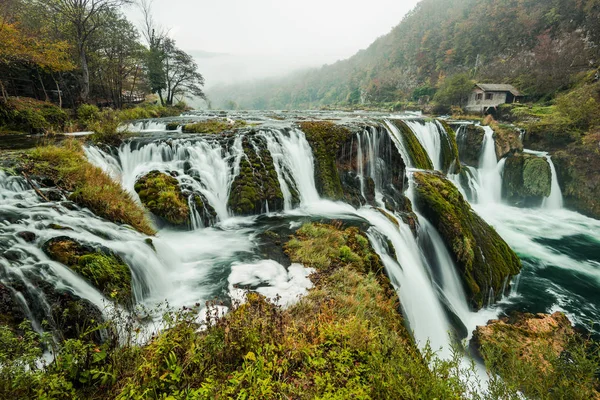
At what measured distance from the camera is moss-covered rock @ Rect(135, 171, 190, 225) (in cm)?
727

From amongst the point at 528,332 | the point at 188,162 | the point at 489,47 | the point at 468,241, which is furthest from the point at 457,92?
the point at 188,162

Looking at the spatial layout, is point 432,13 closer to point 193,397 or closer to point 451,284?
point 451,284

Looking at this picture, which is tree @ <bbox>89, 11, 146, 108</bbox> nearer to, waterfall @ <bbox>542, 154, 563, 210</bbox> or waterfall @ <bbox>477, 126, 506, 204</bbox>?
waterfall @ <bbox>477, 126, 506, 204</bbox>

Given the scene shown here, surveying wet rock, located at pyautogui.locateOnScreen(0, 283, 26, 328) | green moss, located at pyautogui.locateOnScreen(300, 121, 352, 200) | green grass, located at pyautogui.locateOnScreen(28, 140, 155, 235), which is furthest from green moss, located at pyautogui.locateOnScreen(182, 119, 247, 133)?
wet rock, located at pyautogui.locateOnScreen(0, 283, 26, 328)

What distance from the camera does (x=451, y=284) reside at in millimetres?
8430

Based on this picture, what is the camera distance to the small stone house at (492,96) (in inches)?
1351

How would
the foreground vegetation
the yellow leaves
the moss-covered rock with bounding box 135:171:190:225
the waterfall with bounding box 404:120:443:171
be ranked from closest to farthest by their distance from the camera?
1. the foreground vegetation
2. the moss-covered rock with bounding box 135:171:190:225
3. the yellow leaves
4. the waterfall with bounding box 404:120:443:171

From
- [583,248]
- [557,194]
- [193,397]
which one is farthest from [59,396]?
[557,194]

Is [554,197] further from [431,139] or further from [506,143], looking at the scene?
[431,139]

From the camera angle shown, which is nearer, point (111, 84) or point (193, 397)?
point (193, 397)

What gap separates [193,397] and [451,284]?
8.65 m

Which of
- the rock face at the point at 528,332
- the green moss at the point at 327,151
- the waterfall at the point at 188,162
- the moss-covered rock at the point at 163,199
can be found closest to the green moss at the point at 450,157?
the green moss at the point at 327,151

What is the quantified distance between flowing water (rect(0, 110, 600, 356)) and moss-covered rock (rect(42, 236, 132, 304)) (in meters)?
0.13

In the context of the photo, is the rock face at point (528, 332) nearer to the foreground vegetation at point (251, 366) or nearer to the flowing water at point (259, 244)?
the flowing water at point (259, 244)
